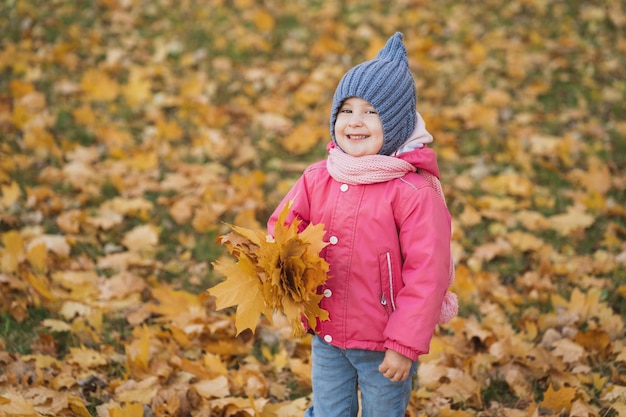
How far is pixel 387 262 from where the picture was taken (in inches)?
82.4

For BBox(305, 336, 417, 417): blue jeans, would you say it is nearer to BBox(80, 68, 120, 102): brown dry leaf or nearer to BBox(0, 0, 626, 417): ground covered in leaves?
BBox(0, 0, 626, 417): ground covered in leaves

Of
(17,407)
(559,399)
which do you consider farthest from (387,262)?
(17,407)

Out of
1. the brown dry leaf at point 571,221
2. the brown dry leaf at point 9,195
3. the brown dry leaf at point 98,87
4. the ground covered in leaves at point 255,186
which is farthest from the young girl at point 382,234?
the brown dry leaf at point 98,87

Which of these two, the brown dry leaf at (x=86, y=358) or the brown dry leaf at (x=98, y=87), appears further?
the brown dry leaf at (x=98, y=87)

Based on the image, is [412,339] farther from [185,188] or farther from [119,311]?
[185,188]

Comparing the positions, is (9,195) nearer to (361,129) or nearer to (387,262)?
(361,129)

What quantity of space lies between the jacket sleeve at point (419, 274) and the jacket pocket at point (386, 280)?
0.10 feet

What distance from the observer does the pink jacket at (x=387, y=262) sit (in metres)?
2.00

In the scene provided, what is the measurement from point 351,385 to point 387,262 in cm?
57

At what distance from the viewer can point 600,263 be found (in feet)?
12.1

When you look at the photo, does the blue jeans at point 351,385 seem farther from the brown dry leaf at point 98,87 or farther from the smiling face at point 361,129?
the brown dry leaf at point 98,87

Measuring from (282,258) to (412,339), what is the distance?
1.65 feet

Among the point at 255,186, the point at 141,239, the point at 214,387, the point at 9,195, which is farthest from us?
the point at 255,186

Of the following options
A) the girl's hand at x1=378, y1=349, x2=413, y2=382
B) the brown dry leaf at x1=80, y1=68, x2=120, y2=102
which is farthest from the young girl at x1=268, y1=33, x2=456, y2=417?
the brown dry leaf at x1=80, y1=68, x2=120, y2=102
